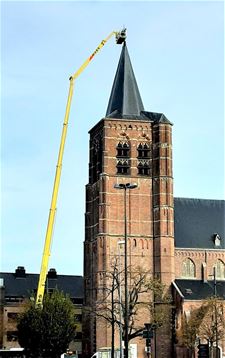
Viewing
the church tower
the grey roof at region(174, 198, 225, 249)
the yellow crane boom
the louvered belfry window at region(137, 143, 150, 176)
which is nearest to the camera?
the yellow crane boom

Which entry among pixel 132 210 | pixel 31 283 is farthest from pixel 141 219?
pixel 31 283

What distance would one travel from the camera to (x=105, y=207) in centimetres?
9438

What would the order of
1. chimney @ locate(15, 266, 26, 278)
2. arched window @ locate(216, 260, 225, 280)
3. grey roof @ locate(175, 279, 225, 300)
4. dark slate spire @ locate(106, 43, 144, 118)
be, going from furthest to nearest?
chimney @ locate(15, 266, 26, 278) → arched window @ locate(216, 260, 225, 280) → dark slate spire @ locate(106, 43, 144, 118) → grey roof @ locate(175, 279, 225, 300)

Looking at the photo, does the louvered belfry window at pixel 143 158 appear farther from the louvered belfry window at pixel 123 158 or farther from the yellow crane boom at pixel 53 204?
the yellow crane boom at pixel 53 204

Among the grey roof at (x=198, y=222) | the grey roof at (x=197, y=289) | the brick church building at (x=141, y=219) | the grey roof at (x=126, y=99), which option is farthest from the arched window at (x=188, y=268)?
the grey roof at (x=126, y=99)

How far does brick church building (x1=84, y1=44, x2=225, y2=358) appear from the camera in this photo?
93688 mm

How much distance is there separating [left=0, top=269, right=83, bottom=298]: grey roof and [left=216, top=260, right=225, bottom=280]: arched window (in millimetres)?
31401

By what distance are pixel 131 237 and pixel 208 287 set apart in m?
12.1

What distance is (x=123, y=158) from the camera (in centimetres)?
9775

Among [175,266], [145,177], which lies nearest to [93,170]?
[145,177]

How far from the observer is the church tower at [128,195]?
94.1m

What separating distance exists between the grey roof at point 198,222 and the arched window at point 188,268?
2077 millimetres

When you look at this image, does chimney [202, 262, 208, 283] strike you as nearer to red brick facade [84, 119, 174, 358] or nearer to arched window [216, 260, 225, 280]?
arched window [216, 260, 225, 280]

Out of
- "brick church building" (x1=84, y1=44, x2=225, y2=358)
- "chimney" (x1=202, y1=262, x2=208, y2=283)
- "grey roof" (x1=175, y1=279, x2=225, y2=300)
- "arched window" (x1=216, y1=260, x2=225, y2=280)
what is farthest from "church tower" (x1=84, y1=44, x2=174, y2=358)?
"arched window" (x1=216, y1=260, x2=225, y2=280)
